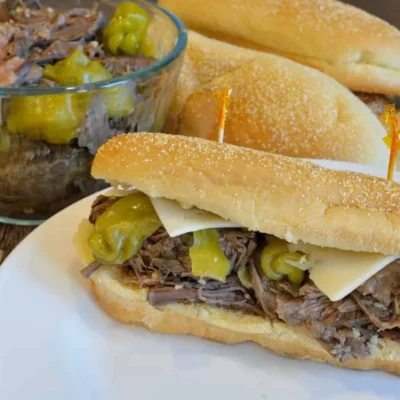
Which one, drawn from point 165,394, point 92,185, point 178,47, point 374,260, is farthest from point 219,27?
point 165,394

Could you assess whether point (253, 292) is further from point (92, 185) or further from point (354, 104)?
point (354, 104)

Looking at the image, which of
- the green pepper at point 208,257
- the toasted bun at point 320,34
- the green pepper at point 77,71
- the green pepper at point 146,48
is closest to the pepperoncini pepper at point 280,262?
the green pepper at point 208,257

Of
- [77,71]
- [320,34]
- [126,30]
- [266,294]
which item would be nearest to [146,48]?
[126,30]

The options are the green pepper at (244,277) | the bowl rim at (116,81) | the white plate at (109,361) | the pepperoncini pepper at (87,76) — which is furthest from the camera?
the pepperoncini pepper at (87,76)

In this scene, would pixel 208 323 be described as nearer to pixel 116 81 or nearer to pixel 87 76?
pixel 116 81

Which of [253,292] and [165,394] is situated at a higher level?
[253,292]

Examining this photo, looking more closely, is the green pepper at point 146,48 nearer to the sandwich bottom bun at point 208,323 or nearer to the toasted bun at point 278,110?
the toasted bun at point 278,110

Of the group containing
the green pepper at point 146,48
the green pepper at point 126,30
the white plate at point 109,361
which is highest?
the green pepper at point 126,30

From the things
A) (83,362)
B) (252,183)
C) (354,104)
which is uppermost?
(252,183)
